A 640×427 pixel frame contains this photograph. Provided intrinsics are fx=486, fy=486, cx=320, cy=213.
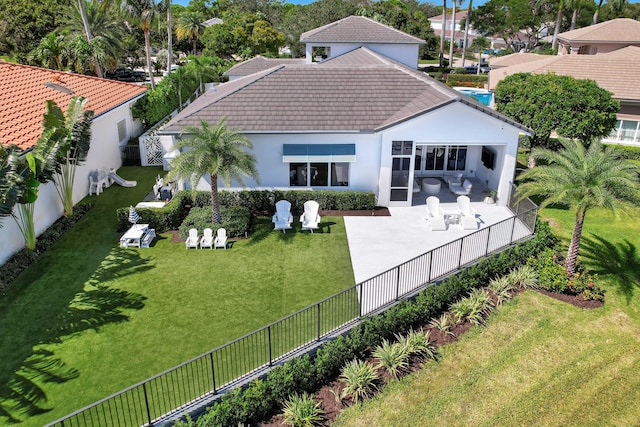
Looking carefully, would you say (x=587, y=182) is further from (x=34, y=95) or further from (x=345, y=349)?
(x=34, y=95)

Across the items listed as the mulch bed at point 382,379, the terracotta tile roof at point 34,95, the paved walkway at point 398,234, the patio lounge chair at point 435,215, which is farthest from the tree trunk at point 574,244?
the terracotta tile roof at point 34,95

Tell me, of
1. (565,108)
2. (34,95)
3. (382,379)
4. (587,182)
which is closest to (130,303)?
(382,379)

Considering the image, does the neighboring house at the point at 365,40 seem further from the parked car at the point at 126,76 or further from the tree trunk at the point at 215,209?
the parked car at the point at 126,76

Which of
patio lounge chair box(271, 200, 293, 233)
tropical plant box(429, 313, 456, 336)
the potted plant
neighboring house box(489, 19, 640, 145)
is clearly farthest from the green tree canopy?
tropical plant box(429, 313, 456, 336)

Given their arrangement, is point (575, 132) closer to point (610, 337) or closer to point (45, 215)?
point (610, 337)

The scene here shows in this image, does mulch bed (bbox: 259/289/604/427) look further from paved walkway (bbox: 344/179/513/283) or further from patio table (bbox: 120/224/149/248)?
patio table (bbox: 120/224/149/248)
